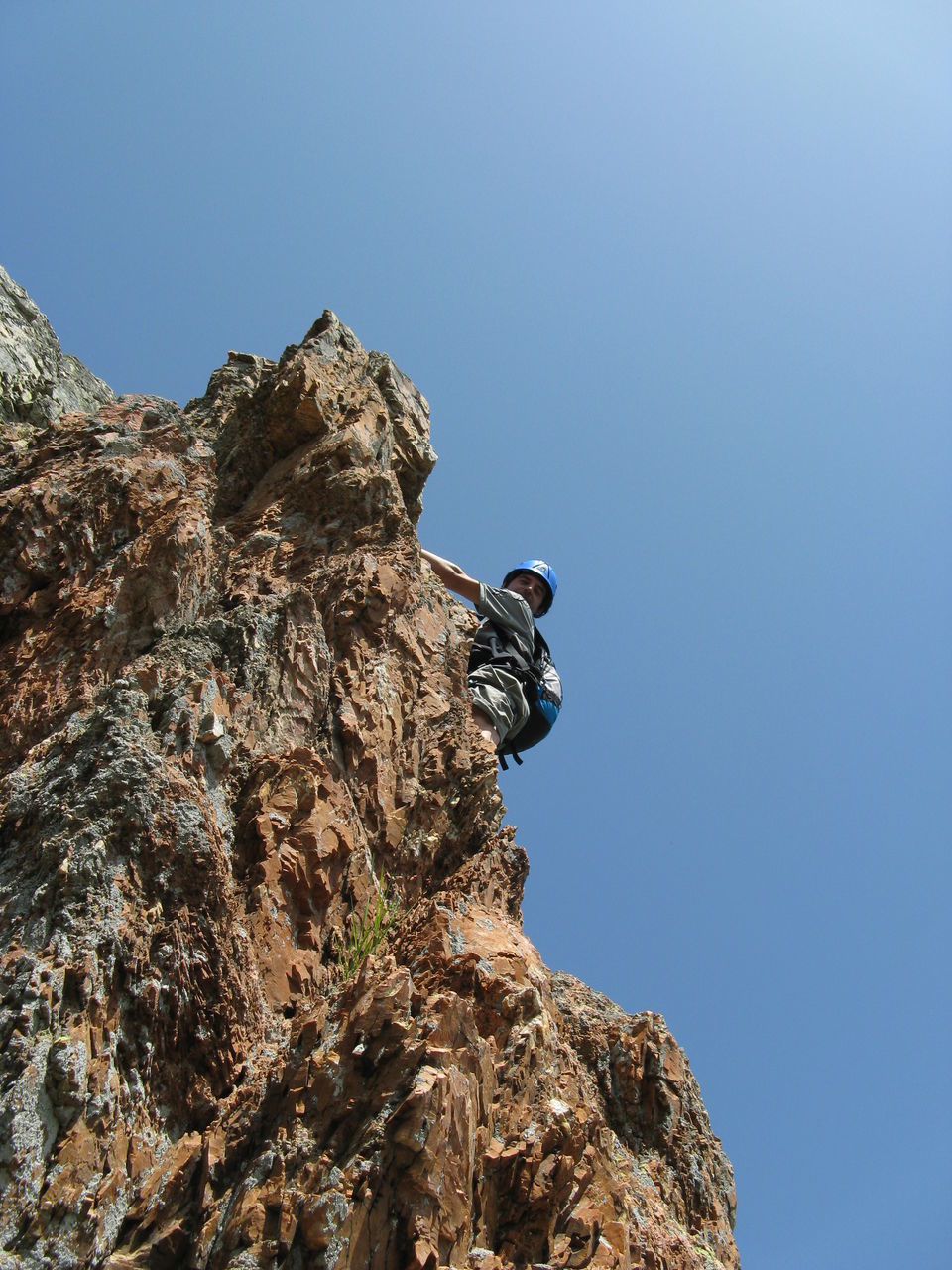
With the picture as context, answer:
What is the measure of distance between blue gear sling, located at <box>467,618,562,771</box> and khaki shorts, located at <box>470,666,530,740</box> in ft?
0.45

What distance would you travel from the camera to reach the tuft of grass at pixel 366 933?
5.62 meters

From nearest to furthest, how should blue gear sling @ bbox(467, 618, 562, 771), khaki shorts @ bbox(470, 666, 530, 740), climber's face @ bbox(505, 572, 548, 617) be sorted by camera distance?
khaki shorts @ bbox(470, 666, 530, 740), blue gear sling @ bbox(467, 618, 562, 771), climber's face @ bbox(505, 572, 548, 617)

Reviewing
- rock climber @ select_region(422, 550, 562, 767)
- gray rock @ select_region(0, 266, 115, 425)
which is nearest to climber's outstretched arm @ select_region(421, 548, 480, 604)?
rock climber @ select_region(422, 550, 562, 767)

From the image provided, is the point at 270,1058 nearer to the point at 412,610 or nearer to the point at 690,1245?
the point at 690,1245

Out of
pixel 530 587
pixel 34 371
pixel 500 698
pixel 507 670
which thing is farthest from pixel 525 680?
pixel 34 371

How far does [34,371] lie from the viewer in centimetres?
1096

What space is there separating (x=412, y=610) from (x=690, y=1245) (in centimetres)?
491

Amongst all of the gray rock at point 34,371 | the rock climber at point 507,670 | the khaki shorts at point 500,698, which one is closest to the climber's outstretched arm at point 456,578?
the rock climber at point 507,670

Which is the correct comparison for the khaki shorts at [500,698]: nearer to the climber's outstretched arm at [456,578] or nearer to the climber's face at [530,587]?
the climber's outstretched arm at [456,578]

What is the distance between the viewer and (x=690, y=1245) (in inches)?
235

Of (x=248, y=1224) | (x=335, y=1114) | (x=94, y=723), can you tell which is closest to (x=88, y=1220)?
(x=248, y=1224)

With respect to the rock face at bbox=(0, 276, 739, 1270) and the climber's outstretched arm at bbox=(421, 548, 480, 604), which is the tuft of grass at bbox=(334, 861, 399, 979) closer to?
the rock face at bbox=(0, 276, 739, 1270)

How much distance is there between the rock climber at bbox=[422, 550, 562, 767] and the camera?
9094 mm

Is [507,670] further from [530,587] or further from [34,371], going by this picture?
[34,371]
